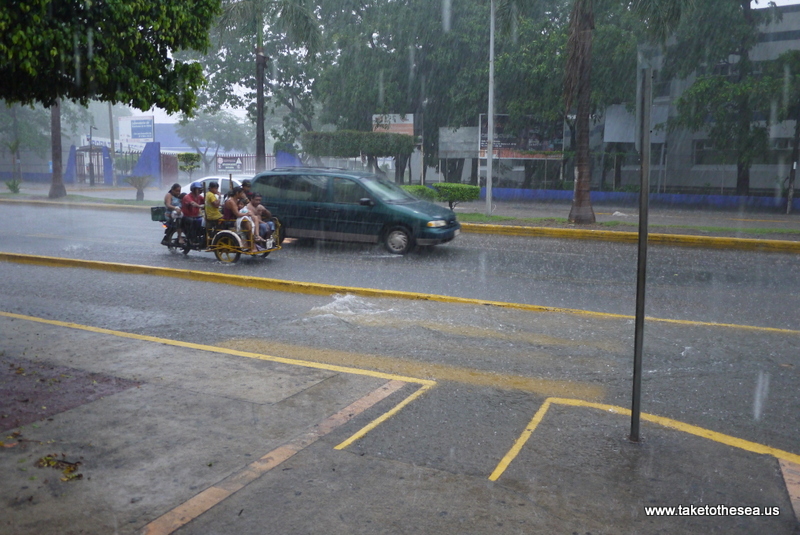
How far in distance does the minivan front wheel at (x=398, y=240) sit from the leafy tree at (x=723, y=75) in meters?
18.8

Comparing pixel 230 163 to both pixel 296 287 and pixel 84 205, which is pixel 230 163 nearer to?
pixel 84 205

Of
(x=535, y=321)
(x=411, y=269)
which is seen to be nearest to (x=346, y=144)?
(x=411, y=269)

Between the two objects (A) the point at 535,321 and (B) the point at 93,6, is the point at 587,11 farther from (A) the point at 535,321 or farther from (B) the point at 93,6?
(B) the point at 93,6

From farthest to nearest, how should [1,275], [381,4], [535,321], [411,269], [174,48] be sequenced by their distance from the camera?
[381,4] < [411,269] < [1,275] < [535,321] < [174,48]

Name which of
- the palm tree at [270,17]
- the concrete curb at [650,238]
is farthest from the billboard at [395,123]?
the concrete curb at [650,238]

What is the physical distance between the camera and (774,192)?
3241cm

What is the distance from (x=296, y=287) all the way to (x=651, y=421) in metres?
5.94

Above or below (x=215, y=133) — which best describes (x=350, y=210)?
below

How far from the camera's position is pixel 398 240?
45.4 ft

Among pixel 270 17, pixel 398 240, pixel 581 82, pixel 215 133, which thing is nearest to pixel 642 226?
pixel 398 240

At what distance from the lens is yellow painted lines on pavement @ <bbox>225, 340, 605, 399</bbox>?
5926mm

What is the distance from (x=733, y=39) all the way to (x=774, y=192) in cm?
804

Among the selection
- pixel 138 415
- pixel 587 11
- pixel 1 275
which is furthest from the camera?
pixel 587 11

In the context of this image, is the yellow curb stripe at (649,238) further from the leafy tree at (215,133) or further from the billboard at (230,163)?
the leafy tree at (215,133)
